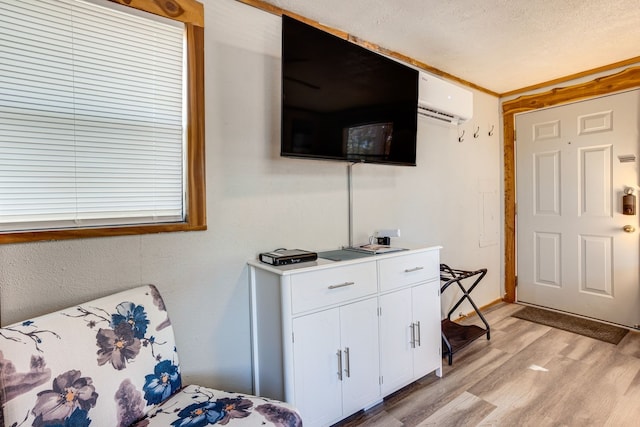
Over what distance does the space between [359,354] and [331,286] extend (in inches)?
17.7

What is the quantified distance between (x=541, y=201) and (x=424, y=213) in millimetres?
1570

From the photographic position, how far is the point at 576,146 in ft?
10.5

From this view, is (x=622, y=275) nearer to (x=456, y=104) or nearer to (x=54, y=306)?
(x=456, y=104)

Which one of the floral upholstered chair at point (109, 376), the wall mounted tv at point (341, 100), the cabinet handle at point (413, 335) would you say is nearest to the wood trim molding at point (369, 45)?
the wall mounted tv at point (341, 100)

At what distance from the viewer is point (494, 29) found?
228 cm

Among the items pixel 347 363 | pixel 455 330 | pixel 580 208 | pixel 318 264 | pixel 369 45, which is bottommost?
pixel 455 330

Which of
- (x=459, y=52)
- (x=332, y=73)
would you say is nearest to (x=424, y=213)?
(x=459, y=52)

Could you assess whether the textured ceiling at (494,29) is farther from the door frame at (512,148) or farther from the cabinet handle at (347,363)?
the cabinet handle at (347,363)

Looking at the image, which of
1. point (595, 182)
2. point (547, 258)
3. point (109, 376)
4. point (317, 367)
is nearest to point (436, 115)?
point (595, 182)

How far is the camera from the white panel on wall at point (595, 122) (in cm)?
300

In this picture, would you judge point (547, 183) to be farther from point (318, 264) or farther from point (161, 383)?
point (161, 383)

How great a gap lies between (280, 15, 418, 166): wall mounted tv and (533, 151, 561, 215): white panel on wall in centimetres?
201

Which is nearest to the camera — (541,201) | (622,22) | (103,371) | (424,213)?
(103,371)

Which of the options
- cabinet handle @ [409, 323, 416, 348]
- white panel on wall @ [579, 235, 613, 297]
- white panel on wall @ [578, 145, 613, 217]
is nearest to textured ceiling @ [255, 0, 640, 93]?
white panel on wall @ [578, 145, 613, 217]
